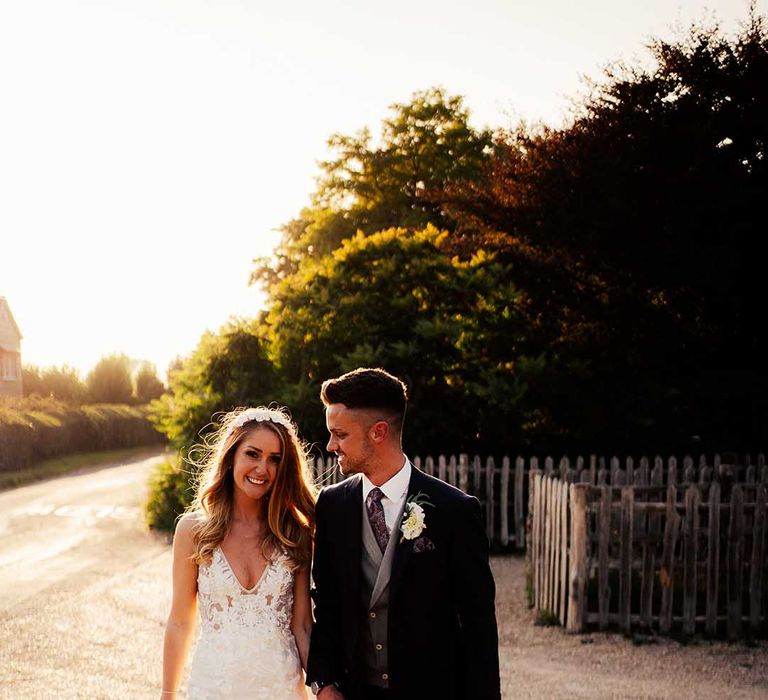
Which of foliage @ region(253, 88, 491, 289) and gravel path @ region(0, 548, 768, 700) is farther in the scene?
foliage @ region(253, 88, 491, 289)

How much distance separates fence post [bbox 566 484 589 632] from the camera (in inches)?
382

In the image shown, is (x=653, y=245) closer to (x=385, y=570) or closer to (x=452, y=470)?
(x=452, y=470)

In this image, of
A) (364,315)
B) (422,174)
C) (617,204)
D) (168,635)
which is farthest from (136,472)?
(168,635)

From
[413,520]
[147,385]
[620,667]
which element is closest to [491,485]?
[620,667]

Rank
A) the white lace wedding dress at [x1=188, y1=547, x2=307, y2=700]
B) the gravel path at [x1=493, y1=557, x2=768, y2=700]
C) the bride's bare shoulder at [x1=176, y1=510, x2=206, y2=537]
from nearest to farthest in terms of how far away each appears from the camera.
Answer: the white lace wedding dress at [x1=188, y1=547, x2=307, y2=700], the bride's bare shoulder at [x1=176, y1=510, x2=206, y2=537], the gravel path at [x1=493, y1=557, x2=768, y2=700]

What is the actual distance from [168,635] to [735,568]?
7060 millimetres

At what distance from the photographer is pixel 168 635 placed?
4.25 m

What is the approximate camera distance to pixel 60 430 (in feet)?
115

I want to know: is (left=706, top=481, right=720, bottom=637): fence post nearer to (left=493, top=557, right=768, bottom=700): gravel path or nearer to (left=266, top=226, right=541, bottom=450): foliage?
(left=493, top=557, right=768, bottom=700): gravel path

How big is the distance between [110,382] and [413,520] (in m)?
53.9

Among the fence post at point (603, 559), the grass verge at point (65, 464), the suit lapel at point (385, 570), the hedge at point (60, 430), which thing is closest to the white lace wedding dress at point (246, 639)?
the suit lapel at point (385, 570)

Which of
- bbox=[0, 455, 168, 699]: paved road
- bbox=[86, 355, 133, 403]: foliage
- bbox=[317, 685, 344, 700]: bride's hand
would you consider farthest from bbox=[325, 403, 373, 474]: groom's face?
bbox=[86, 355, 133, 403]: foliage

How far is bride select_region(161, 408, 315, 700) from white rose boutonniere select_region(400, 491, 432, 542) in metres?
0.79

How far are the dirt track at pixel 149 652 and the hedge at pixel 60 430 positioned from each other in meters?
17.6
